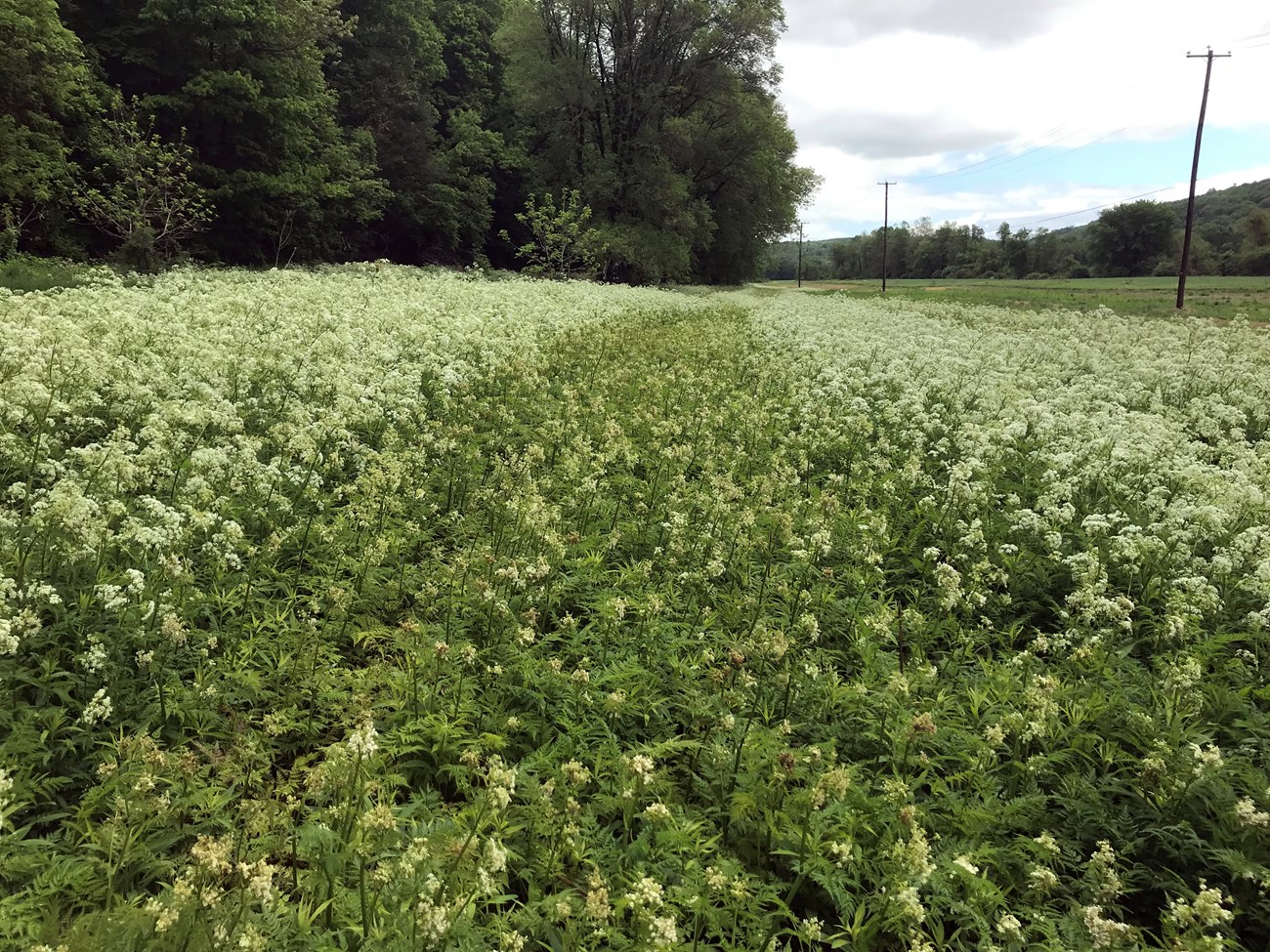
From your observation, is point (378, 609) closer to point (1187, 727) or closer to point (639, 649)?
point (639, 649)

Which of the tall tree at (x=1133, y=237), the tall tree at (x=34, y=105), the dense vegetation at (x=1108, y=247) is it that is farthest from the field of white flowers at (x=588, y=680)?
the tall tree at (x=1133, y=237)

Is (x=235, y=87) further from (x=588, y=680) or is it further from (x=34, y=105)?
(x=588, y=680)

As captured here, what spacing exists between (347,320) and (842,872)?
11.4 metres

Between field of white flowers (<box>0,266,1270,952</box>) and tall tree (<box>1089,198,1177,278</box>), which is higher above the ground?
tall tree (<box>1089,198,1177,278</box>)

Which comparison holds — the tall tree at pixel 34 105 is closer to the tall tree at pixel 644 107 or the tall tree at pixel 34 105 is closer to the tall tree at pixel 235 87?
the tall tree at pixel 235 87

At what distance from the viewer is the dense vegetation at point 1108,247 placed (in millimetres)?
114562

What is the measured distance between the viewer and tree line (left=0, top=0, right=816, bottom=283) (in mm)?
21391

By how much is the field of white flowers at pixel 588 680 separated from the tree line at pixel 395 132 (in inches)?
716

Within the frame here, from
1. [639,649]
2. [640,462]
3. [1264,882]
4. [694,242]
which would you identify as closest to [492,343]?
[640,462]

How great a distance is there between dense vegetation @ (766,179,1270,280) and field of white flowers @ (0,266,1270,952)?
84831mm

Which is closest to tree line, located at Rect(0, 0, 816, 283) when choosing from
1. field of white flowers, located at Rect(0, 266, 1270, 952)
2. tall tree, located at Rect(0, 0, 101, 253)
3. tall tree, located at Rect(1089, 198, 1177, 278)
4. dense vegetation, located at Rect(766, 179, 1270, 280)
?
tall tree, located at Rect(0, 0, 101, 253)

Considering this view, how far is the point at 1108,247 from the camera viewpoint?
13475 cm

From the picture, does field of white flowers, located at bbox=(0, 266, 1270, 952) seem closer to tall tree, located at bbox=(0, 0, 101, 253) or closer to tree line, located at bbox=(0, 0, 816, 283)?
tall tree, located at bbox=(0, 0, 101, 253)

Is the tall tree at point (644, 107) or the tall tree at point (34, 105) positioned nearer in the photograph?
the tall tree at point (34, 105)
